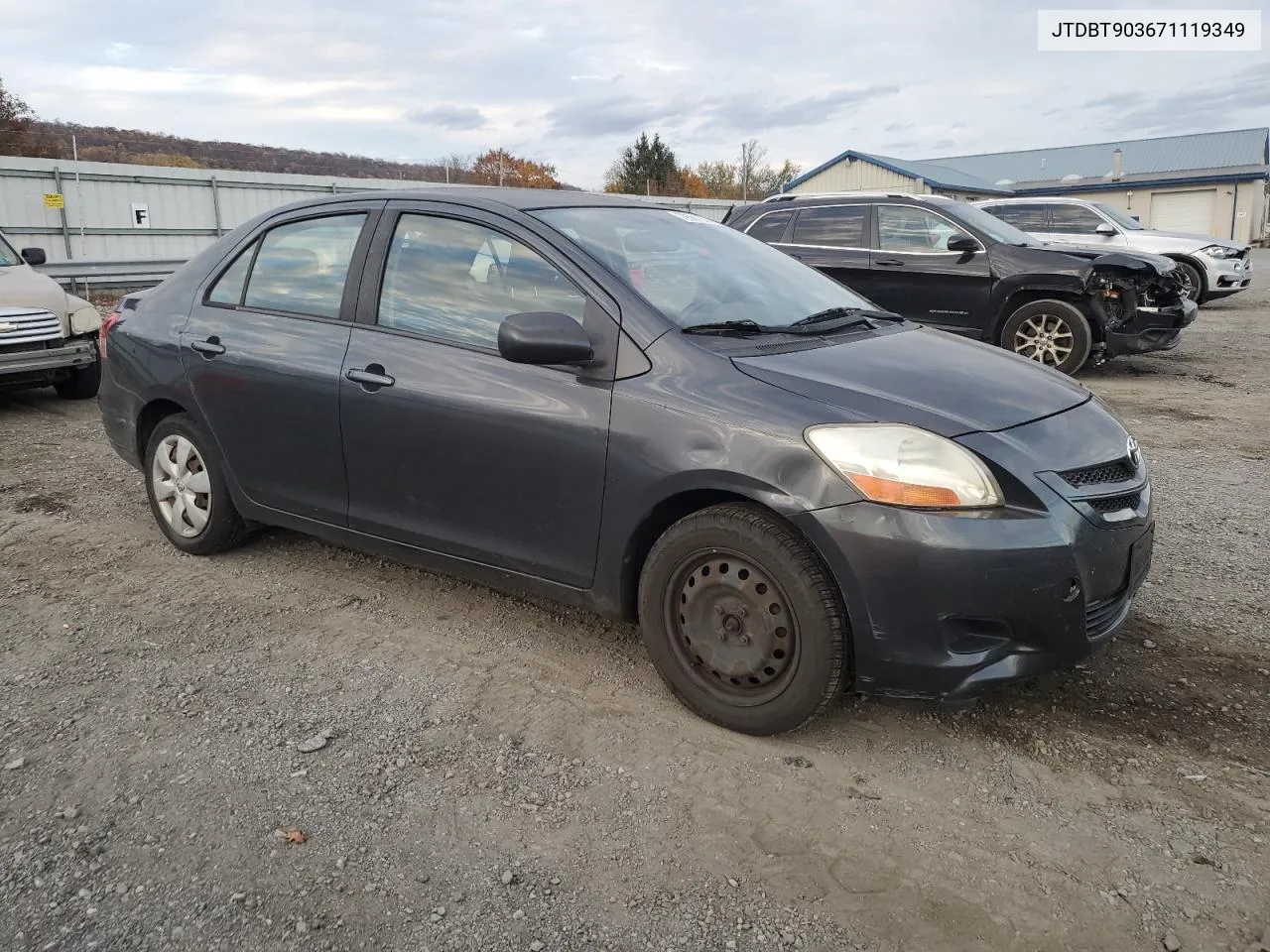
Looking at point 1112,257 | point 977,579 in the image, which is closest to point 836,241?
point 1112,257

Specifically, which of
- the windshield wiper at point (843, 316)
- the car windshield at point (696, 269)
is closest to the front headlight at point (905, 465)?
the car windshield at point (696, 269)

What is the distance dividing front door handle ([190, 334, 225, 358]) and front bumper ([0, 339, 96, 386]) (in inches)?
188

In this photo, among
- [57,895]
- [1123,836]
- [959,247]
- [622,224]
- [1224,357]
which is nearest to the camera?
[57,895]

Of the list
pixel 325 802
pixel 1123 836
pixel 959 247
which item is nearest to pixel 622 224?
pixel 325 802

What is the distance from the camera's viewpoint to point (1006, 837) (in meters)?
2.59

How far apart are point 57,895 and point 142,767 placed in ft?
1.88

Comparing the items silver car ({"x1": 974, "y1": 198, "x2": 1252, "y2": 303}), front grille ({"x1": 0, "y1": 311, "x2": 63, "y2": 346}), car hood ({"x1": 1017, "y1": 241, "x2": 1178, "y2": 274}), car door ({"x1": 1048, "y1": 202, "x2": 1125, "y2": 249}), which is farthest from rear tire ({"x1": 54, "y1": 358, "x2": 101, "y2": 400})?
car door ({"x1": 1048, "y1": 202, "x2": 1125, "y2": 249})

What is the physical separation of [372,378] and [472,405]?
1.63 feet

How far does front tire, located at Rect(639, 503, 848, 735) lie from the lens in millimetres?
2846

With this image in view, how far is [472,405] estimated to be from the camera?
345 cm

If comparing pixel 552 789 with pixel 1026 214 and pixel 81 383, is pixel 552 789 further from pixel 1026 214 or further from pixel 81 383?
pixel 1026 214

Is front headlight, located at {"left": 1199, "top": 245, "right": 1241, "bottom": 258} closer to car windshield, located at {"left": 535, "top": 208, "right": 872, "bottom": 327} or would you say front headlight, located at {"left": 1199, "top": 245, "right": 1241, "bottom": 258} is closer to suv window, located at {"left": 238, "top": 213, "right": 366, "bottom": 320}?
car windshield, located at {"left": 535, "top": 208, "right": 872, "bottom": 327}

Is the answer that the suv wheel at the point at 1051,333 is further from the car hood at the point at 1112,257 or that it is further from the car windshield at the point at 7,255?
the car windshield at the point at 7,255

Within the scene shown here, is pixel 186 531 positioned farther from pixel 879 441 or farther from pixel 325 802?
pixel 879 441
